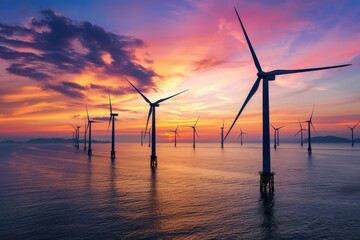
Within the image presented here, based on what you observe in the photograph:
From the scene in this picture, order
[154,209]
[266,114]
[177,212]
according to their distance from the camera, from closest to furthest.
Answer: [177,212]
[154,209]
[266,114]

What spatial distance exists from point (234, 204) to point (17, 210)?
25.2 metres

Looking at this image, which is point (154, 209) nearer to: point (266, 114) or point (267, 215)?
point (267, 215)

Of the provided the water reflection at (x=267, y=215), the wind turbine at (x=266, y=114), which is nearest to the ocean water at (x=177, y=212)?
the water reflection at (x=267, y=215)

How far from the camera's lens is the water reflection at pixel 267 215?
25484mm

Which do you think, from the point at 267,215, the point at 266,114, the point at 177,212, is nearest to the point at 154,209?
the point at 177,212

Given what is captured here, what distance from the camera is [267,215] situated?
102 ft

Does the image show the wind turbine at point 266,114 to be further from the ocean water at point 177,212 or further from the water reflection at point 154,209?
the water reflection at point 154,209

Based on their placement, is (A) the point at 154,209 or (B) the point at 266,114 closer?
(A) the point at 154,209

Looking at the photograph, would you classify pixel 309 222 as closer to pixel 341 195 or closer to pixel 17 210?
pixel 341 195

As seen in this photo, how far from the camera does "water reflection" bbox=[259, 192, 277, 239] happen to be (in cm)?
2548

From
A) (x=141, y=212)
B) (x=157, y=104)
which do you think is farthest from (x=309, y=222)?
(x=157, y=104)

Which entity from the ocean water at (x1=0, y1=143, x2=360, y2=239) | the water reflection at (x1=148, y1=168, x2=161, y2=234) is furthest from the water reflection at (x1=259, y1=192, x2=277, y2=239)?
the water reflection at (x1=148, y1=168, x2=161, y2=234)

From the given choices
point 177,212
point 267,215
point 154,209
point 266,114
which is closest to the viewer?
point 267,215

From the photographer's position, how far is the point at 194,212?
3209 centimetres
